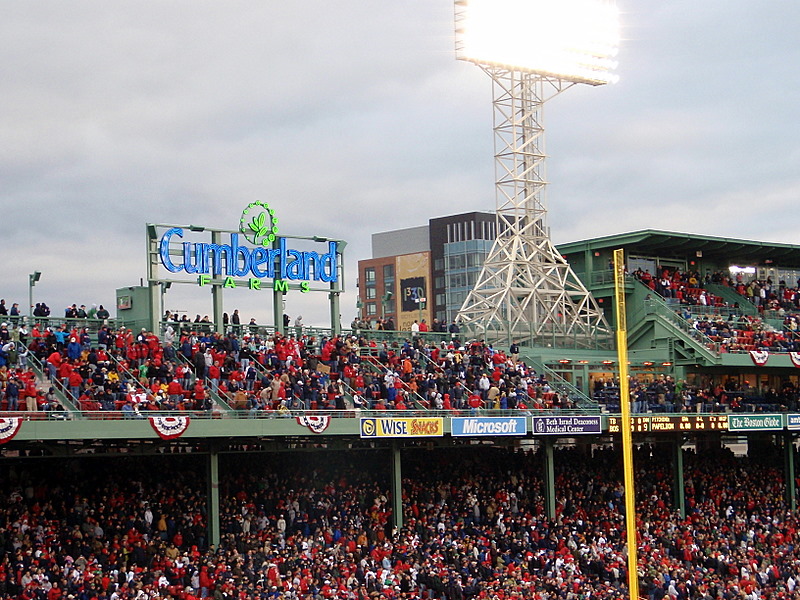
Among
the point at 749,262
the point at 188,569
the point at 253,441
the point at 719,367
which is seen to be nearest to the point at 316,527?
the point at 253,441

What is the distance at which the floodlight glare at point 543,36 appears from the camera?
4484cm

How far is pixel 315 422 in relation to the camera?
103ft

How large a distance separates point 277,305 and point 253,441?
5853 millimetres

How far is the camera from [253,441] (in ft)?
106

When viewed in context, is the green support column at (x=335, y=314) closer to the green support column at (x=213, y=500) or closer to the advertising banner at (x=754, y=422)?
the green support column at (x=213, y=500)

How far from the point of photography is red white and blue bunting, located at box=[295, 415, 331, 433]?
31328 mm

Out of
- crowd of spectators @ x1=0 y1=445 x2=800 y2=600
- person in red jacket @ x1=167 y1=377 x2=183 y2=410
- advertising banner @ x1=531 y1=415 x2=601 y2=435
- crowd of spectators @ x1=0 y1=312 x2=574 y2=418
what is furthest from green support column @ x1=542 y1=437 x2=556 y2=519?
person in red jacket @ x1=167 y1=377 x2=183 y2=410

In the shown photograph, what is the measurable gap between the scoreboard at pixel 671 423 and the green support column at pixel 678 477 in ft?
3.31

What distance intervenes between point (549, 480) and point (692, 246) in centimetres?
1649

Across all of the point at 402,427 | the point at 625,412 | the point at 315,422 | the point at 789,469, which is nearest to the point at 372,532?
the point at 402,427

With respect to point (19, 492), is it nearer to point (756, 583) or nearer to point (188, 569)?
point (188, 569)

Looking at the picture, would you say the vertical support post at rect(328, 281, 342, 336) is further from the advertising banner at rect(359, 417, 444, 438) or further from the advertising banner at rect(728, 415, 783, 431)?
the advertising banner at rect(728, 415, 783, 431)

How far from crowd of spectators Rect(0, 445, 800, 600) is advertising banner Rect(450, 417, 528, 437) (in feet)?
7.81

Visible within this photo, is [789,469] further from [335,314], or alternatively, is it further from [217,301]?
[217,301]
